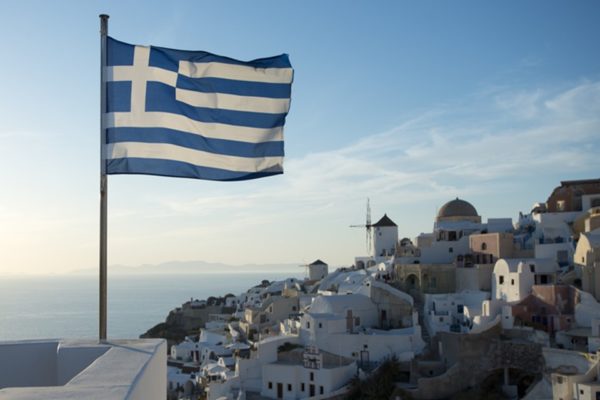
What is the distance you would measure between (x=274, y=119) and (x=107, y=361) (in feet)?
17.2

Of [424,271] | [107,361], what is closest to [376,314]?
[424,271]

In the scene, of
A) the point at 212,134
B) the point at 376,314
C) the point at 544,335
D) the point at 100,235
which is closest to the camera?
the point at 100,235

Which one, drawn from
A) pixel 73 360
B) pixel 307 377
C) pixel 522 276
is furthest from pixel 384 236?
pixel 73 360

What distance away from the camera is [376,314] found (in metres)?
34.7

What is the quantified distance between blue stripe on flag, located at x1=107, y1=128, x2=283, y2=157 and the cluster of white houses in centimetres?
1691

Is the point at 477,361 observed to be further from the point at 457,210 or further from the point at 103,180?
the point at 103,180

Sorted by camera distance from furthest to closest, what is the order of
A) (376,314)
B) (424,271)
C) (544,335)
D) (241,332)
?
(241,332) < (424,271) < (376,314) < (544,335)

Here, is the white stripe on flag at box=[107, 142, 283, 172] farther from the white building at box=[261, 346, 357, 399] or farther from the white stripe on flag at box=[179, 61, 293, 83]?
the white building at box=[261, 346, 357, 399]

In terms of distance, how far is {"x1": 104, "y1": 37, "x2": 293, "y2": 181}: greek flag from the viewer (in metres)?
7.71

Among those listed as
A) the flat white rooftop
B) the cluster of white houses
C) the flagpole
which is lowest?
the cluster of white houses

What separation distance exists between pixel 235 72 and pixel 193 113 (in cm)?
86

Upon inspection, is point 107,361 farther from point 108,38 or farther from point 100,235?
point 108,38

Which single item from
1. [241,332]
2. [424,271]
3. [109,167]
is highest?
[109,167]

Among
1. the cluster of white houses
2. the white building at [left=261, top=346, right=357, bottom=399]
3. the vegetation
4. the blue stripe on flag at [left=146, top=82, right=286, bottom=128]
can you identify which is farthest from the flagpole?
the white building at [left=261, top=346, right=357, bottom=399]
